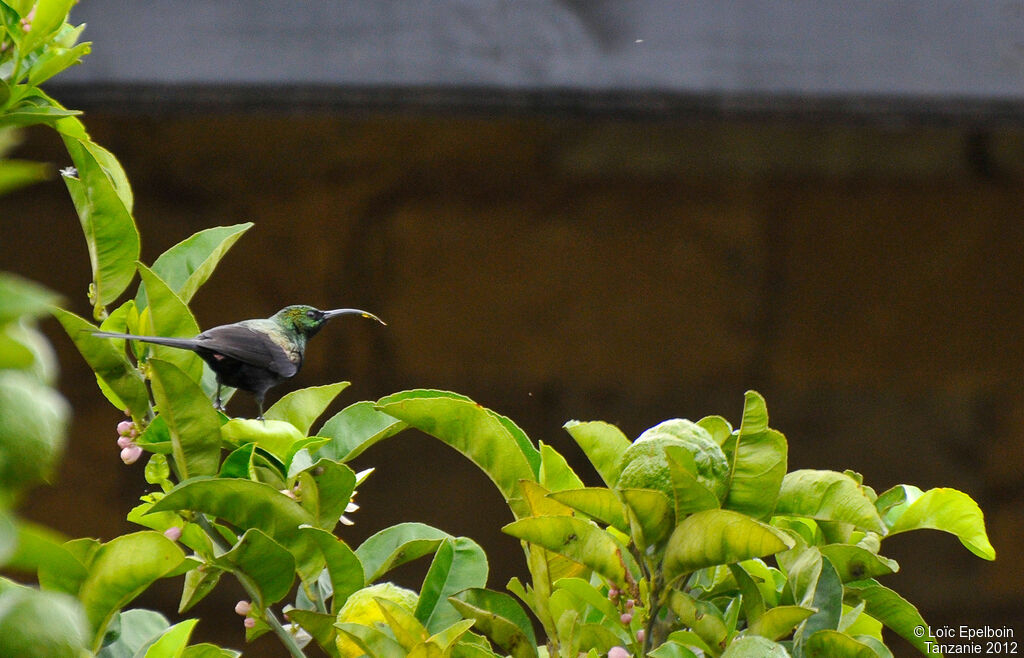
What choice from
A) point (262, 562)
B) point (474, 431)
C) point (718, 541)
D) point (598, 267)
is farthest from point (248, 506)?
point (598, 267)

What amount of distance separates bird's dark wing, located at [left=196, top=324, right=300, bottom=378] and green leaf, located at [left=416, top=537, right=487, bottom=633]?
7.8 inches

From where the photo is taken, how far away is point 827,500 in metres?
0.63

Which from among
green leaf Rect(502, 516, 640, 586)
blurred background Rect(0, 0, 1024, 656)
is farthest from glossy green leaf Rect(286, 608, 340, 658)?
blurred background Rect(0, 0, 1024, 656)

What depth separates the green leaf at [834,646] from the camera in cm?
59

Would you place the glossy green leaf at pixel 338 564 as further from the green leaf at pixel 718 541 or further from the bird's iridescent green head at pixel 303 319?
the bird's iridescent green head at pixel 303 319

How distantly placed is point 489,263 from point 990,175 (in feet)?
3.27

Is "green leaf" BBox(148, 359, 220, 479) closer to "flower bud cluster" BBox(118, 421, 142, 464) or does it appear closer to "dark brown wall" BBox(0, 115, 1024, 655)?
"flower bud cluster" BBox(118, 421, 142, 464)

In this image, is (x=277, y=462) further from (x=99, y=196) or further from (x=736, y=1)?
(x=736, y=1)

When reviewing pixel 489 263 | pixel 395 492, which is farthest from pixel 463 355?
pixel 395 492

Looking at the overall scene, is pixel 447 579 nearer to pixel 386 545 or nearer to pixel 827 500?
pixel 386 545

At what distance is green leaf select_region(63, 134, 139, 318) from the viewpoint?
653 mm

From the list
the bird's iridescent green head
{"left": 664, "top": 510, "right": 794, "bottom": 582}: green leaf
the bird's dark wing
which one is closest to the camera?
{"left": 664, "top": 510, "right": 794, "bottom": 582}: green leaf

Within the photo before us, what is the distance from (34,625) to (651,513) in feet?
1.31

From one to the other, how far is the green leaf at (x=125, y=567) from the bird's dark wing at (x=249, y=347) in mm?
137
